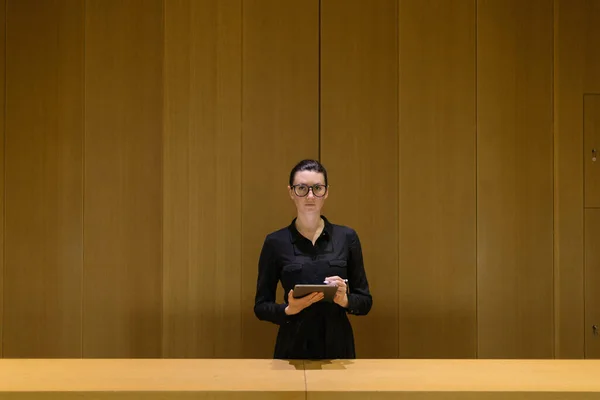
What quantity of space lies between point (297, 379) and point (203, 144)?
1.93 metres

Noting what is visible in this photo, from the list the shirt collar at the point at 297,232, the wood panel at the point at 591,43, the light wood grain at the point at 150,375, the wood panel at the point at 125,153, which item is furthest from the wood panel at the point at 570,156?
the wood panel at the point at 125,153

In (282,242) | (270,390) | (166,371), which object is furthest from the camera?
(282,242)

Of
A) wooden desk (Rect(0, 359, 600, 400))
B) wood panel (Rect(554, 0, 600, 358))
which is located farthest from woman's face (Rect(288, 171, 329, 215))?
wood panel (Rect(554, 0, 600, 358))

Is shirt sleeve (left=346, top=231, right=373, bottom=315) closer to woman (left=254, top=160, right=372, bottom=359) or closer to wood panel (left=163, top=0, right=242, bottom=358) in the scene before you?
woman (left=254, top=160, right=372, bottom=359)

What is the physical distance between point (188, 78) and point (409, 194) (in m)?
1.48

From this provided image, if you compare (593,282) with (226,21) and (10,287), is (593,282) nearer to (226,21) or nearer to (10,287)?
(226,21)

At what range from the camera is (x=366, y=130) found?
145 inches

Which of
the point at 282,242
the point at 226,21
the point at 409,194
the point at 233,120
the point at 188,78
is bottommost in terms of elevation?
the point at 282,242

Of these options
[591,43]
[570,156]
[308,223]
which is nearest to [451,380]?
[308,223]

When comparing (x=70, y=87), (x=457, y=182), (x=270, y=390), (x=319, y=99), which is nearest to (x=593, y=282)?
(x=457, y=182)

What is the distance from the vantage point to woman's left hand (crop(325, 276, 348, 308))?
2.35 meters

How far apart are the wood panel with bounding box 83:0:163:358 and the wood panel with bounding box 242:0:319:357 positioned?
1.72 ft

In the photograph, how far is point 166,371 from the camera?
2162mm

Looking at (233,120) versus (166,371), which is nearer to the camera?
(166,371)
